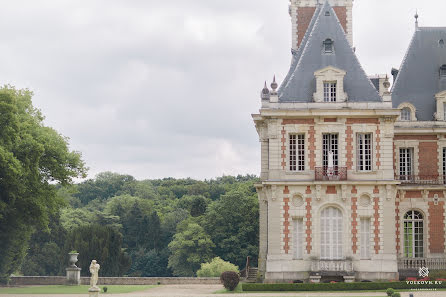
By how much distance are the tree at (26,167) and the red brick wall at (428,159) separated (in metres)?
21.2

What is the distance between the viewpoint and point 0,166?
4416 centimetres

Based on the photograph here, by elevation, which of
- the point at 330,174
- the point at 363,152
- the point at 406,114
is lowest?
the point at 330,174

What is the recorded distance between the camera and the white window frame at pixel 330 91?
43.8 metres

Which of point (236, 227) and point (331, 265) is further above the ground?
point (236, 227)

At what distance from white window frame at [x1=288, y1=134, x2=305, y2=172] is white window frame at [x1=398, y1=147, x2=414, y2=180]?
726 cm

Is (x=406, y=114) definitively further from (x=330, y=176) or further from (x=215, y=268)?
(x=215, y=268)

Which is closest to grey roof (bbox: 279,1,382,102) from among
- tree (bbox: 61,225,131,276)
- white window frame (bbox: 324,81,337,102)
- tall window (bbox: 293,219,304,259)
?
white window frame (bbox: 324,81,337,102)

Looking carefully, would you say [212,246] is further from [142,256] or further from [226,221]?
[142,256]

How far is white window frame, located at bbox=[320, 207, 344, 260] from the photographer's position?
42.7 metres

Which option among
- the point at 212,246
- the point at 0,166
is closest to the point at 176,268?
the point at 212,246

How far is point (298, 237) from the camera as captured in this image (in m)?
42.8

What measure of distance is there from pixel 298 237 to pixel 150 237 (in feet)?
206

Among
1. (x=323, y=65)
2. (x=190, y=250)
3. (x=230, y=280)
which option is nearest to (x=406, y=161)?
(x=323, y=65)

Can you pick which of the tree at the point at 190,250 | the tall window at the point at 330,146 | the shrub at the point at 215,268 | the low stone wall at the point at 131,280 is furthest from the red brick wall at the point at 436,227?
the tree at the point at 190,250
